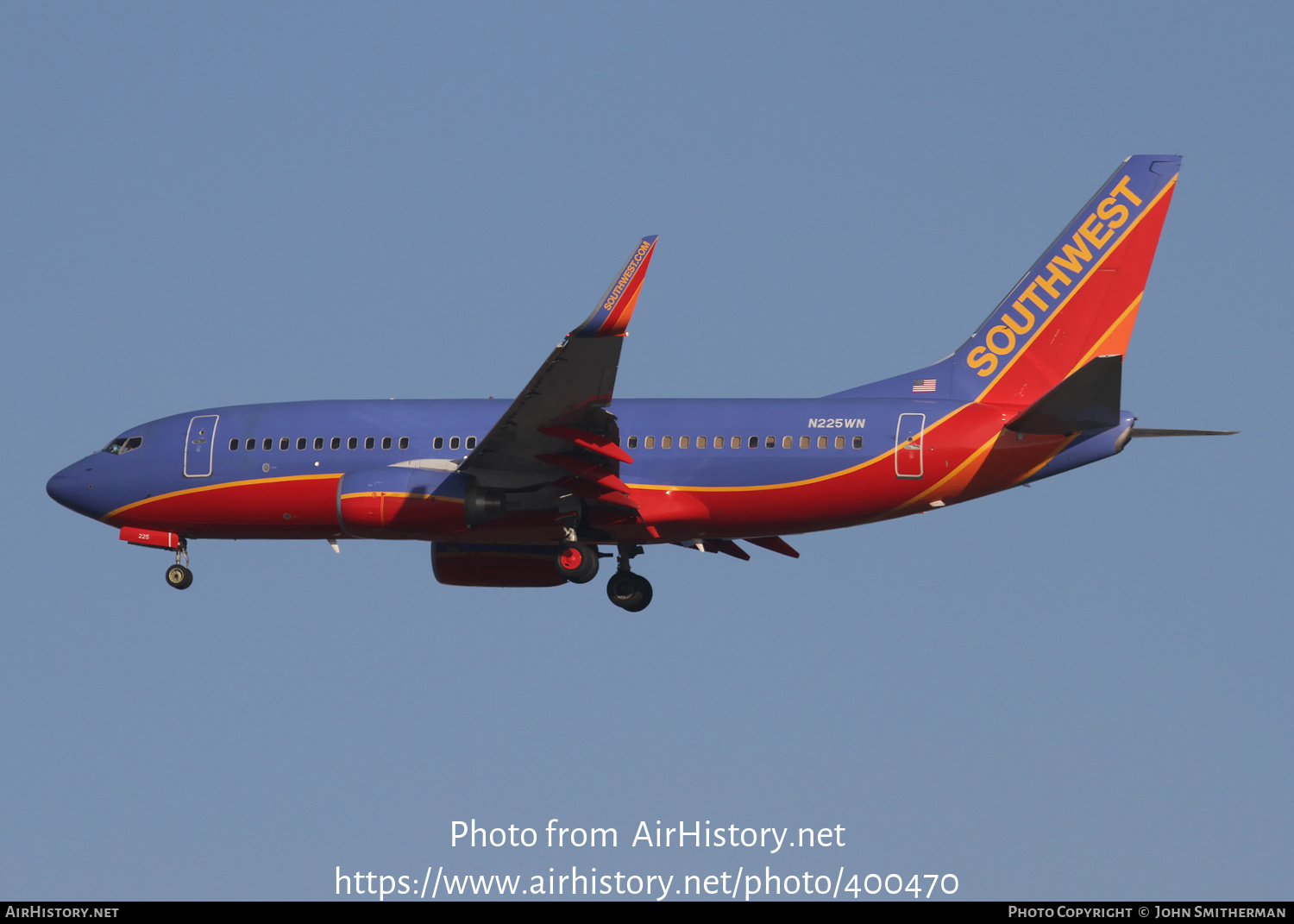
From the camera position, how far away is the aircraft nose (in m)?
43.6

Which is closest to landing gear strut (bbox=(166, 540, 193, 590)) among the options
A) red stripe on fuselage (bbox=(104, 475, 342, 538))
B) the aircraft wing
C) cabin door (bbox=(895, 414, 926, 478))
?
red stripe on fuselage (bbox=(104, 475, 342, 538))

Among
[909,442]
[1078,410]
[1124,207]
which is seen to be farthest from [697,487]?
[1124,207]

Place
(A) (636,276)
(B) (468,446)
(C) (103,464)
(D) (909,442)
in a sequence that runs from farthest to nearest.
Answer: (C) (103,464) → (B) (468,446) → (D) (909,442) → (A) (636,276)

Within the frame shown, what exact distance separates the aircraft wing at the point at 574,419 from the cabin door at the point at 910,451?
5509 mm

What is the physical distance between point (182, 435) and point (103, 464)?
2.32 m

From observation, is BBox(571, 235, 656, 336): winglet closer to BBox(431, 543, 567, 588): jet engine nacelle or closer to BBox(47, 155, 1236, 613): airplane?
BBox(47, 155, 1236, 613): airplane

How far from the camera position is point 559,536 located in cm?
4056

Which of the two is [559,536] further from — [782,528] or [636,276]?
[636,276]

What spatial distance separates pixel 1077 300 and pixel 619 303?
10.6 m

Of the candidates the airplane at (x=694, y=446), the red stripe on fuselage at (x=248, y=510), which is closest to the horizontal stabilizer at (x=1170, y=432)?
Result: the airplane at (x=694, y=446)

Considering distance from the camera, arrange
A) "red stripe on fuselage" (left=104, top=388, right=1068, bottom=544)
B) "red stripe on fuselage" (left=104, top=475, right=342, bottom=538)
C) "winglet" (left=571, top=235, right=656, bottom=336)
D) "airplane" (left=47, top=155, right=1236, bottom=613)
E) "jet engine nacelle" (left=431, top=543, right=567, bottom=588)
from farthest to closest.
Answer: "jet engine nacelle" (left=431, top=543, right=567, bottom=588) < "red stripe on fuselage" (left=104, top=475, right=342, bottom=538) < "red stripe on fuselage" (left=104, top=388, right=1068, bottom=544) < "airplane" (left=47, top=155, right=1236, bottom=613) < "winglet" (left=571, top=235, right=656, bottom=336)

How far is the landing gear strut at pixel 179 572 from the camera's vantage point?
43.2 metres

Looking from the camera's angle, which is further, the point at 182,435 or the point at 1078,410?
the point at 182,435

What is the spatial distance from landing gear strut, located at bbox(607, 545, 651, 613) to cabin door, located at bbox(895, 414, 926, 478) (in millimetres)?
7307
